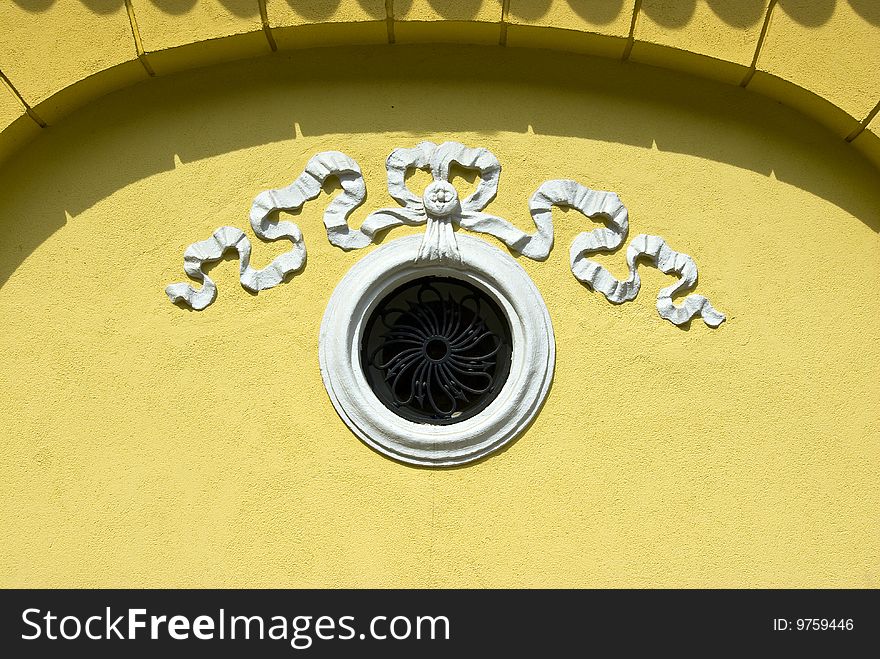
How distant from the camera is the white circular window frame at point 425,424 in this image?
242 inches

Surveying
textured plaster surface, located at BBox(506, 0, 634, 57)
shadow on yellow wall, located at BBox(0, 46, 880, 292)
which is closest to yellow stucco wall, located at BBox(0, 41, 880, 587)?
shadow on yellow wall, located at BBox(0, 46, 880, 292)

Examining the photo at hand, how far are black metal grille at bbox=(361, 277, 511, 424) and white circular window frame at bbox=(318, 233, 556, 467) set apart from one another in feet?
0.23

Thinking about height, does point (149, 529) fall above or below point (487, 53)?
below

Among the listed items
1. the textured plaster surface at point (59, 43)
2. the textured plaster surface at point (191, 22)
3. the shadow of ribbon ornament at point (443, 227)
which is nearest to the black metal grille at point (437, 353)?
the shadow of ribbon ornament at point (443, 227)

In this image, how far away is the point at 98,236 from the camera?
6418 millimetres

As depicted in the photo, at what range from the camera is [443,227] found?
6.33 m

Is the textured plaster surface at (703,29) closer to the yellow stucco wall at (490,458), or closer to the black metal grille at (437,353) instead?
the yellow stucco wall at (490,458)

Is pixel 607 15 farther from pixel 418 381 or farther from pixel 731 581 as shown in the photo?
pixel 731 581

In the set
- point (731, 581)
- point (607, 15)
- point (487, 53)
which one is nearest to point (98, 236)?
point (487, 53)

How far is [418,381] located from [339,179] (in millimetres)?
1062

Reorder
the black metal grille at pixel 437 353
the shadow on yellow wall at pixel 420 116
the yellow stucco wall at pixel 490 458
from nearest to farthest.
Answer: the yellow stucco wall at pixel 490 458 → the black metal grille at pixel 437 353 → the shadow on yellow wall at pixel 420 116

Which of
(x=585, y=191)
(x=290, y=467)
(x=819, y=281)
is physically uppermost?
(x=585, y=191)

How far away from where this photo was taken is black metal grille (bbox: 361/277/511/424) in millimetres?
6258

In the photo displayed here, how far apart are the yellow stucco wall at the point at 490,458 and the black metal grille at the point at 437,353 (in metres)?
0.27
